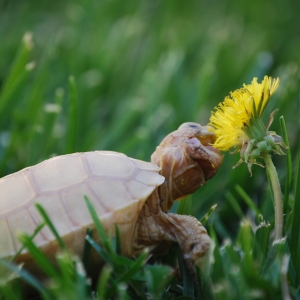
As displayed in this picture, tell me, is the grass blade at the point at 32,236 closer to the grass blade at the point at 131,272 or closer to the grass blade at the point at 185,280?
the grass blade at the point at 131,272

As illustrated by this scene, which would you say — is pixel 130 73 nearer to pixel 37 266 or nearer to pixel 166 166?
pixel 166 166

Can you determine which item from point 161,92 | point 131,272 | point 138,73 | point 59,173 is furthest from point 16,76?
point 131,272

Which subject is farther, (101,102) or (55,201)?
(101,102)


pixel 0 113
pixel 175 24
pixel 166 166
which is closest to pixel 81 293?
pixel 166 166

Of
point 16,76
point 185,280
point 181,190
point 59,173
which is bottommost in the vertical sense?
point 185,280

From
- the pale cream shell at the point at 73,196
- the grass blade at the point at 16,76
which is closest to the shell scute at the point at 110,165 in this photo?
the pale cream shell at the point at 73,196

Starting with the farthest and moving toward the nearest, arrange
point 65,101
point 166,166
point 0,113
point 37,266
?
1. point 65,101
2. point 0,113
3. point 166,166
4. point 37,266

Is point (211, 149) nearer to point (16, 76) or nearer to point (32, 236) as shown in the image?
point (32, 236)
